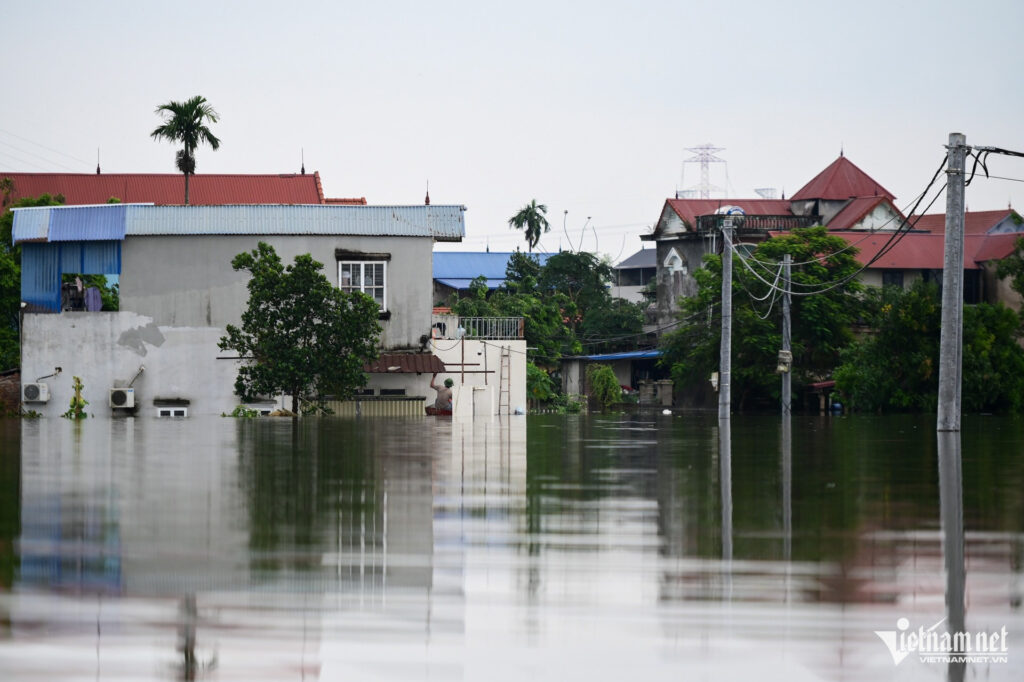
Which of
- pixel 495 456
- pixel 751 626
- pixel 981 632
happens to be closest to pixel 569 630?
pixel 751 626

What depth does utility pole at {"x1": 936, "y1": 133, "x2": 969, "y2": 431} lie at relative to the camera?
25328mm

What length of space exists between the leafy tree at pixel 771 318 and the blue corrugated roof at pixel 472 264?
32463 millimetres

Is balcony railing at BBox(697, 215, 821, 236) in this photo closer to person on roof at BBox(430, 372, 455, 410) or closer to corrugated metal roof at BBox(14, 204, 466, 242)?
person on roof at BBox(430, 372, 455, 410)

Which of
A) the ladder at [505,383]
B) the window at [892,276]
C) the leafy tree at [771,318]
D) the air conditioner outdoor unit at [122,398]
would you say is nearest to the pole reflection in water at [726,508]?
the air conditioner outdoor unit at [122,398]

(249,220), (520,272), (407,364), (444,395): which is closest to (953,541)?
(407,364)

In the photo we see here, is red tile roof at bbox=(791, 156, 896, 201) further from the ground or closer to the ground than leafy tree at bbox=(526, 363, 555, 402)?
further from the ground

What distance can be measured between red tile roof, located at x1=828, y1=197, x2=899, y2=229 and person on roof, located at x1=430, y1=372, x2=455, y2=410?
38.2 meters

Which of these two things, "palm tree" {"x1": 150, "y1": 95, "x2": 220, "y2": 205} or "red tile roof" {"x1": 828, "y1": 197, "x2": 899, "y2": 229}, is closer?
"palm tree" {"x1": 150, "y1": 95, "x2": 220, "y2": 205}

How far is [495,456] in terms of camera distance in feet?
59.9

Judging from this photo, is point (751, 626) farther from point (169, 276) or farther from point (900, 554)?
point (169, 276)

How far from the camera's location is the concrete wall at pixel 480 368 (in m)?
44.8

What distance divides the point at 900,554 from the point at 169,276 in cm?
3342

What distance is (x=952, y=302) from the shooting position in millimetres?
25453

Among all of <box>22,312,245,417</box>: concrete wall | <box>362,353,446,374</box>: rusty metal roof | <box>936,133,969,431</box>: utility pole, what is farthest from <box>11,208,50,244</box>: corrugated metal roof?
<box>936,133,969,431</box>: utility pole
